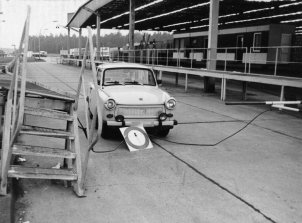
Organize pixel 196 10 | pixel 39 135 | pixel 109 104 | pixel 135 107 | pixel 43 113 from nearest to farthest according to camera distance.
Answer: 1. pixel 39 135
2. pixel 43 113
3. pixel 109 104
4. pixel 135 107
5. pixel 196 10

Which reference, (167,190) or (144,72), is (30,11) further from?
(144,72)

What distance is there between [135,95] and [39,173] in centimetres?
336

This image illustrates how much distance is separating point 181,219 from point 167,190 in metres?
0.84

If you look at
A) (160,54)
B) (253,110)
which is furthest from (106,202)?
(160,54)

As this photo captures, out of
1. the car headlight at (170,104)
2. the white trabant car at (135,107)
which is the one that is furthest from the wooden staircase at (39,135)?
the car headlight at (170,104)

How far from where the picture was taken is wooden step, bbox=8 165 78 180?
13.6 ft

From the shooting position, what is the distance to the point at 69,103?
5500 millimetres

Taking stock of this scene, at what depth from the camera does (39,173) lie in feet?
14.0

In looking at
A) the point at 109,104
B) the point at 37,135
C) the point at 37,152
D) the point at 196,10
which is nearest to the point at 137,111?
the point at 109,104

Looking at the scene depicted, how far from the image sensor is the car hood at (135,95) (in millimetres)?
7100

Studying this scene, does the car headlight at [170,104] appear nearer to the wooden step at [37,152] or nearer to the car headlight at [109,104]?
the car headlight at [109,104]

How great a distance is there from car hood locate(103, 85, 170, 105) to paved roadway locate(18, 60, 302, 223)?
0.89m

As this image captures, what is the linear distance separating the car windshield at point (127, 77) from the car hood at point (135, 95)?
0.29 m

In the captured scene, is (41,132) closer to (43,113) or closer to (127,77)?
(43,113)
